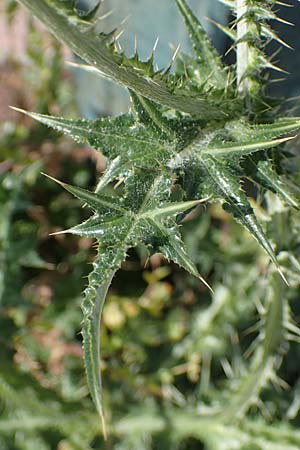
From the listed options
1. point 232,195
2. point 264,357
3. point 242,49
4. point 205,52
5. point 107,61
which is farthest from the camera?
point 264,357

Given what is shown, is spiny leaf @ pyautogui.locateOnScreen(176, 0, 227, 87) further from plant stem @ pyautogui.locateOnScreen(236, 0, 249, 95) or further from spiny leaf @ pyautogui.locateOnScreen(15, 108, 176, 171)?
spiny leaf @ pyautogui.locateOnScreen(15, 108, 176, 171)

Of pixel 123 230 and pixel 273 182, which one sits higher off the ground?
pixel 273 182

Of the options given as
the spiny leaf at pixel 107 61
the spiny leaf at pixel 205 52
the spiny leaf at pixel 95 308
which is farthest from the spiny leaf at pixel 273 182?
the spiny leaf at pixel 95 308

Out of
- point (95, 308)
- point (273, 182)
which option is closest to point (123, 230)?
point (95, 308)

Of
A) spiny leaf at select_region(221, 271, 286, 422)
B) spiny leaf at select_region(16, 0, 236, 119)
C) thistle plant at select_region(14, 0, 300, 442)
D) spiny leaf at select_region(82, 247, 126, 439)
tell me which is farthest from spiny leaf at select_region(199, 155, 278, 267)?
spiny leaf at select_region(221, 271, 286, 422)

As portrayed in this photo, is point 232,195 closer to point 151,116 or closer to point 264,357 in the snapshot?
point 151,116

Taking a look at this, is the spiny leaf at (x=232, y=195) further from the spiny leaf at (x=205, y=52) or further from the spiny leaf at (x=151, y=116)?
the spiny leaf at (x=205, y=52)

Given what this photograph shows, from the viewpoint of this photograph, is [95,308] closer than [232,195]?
Yes

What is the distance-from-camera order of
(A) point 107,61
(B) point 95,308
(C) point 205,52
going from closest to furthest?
1. (A) point 107,61
2. (B) point 95,308
3. (C) point 205,52
